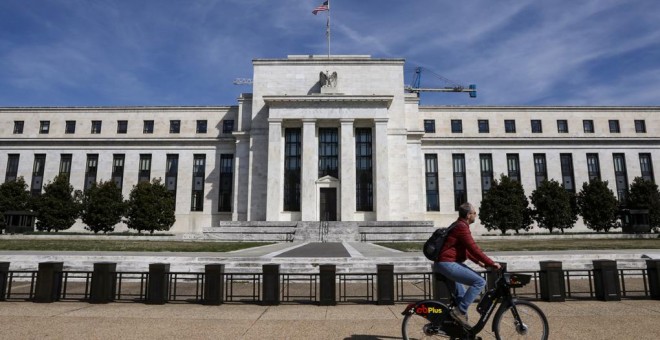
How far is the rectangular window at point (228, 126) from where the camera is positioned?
59.8m

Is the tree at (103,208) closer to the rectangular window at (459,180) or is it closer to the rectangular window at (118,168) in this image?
the rectangular window at (118,168)

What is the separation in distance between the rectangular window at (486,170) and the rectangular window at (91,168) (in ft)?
178

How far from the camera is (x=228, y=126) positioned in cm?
5984

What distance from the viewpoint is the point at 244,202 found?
54062 mm

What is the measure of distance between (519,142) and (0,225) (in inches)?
2581

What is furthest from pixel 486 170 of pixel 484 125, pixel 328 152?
pixel 328 152

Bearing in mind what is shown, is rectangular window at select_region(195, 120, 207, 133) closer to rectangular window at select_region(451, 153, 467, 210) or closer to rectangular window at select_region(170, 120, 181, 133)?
rectangular window at select_region(170, 120, 181, 133)

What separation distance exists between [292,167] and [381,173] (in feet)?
36.4

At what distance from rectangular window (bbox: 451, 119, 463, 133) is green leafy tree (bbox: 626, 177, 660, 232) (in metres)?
22.2

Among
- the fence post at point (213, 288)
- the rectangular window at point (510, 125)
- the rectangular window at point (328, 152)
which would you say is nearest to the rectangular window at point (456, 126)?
the rectangular window at point (510, 125)

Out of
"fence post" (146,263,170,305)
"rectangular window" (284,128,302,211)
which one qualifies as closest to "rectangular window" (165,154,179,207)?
"rectangular window" (284,128,302,211)

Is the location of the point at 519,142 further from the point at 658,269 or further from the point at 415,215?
the point at 658,269

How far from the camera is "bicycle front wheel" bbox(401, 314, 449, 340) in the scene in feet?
22.9

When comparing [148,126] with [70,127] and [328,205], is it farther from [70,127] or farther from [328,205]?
[328,205]
